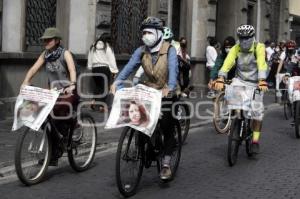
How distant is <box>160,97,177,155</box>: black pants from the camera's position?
22.5ft

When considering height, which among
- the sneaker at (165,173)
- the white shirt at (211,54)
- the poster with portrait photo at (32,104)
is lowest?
the sneaker at (165,173)

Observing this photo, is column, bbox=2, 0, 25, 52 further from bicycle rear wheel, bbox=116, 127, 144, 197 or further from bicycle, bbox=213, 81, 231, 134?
bicycle rear wheel, bbox=116, 127, 144, 197

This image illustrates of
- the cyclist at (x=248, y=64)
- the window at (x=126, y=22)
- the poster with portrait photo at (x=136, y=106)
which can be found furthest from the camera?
the window at (x=126, y=22)

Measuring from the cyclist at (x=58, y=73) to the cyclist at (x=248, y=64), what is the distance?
6.93 ft

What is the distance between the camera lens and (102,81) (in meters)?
14.0

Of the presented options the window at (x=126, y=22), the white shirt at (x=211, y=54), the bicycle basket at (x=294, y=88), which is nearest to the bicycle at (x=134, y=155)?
the bicycle basket at (x=294, y=88)

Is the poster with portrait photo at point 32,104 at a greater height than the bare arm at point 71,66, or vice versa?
the bare arm at point 71,66

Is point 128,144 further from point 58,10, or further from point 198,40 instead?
point 198,40

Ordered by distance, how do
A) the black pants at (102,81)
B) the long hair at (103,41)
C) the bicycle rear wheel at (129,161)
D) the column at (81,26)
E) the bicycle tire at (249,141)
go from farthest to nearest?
the column at (81,26), the black pants at (102,81), the long hair at (103,41), the bicycle tire at (249,141), the bicycle rear wheel at (129,161)

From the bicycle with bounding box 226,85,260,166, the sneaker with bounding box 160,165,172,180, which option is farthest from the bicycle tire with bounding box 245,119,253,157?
the sneaker with bounding box 160,165,172,180

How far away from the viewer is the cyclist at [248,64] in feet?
27.6

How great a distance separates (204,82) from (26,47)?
8.67m

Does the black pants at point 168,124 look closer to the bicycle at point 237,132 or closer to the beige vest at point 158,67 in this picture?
the beige vest at point 158,67

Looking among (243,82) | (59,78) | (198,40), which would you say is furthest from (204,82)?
(59,78)
